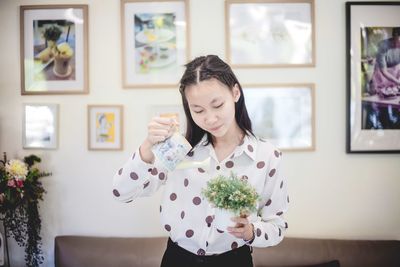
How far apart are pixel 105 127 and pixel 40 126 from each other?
0.44 meters

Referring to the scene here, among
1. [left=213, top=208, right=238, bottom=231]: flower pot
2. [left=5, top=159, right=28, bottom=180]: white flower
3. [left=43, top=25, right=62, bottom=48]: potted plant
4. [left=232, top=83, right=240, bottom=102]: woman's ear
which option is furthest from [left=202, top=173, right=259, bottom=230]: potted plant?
[left=43, top=25, right=62, bottom=48]: potted plant

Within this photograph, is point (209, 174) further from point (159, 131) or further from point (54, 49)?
point (54, 49)

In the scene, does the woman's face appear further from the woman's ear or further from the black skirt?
the black skirt

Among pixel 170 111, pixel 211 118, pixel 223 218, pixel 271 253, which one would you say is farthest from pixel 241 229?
pixel 170 111

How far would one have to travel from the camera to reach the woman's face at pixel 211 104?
1061mm

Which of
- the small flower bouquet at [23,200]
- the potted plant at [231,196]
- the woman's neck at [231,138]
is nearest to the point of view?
the potted plant at [231,196]

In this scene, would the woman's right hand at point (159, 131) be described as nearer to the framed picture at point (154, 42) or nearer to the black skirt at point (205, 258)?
the black skirt at point (205, 258)

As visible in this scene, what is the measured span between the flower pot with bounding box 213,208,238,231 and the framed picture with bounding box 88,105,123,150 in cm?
136

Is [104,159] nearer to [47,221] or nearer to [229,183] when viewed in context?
[47,221]

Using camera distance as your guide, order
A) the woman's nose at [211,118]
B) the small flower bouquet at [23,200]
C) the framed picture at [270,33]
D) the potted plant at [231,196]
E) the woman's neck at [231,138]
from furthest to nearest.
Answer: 1. the framed picture at [270,33]
2. the small flower bouquet at [23,200]
3. the woman's neck at [231,138]
4. the woman's nose at [211,118]
5. the potted plant at [231,196]

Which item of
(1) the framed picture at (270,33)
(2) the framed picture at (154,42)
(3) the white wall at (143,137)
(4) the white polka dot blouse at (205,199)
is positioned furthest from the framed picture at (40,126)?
(4) the white polka dot blouse at (205,199)

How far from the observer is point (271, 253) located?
205cm

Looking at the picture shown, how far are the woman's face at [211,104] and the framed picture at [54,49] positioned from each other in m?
1.40

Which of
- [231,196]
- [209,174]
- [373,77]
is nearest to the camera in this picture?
[231,196]
